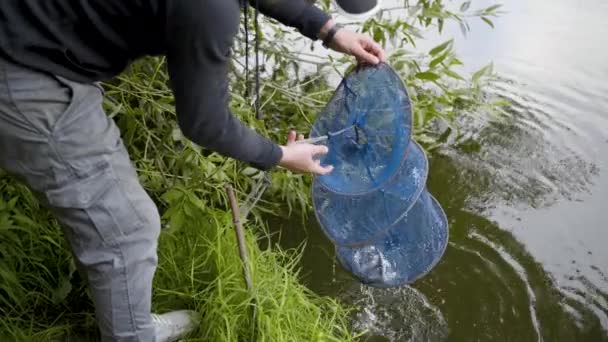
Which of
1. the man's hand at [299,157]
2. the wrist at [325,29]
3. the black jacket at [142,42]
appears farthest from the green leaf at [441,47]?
the black jacket at [142,42]

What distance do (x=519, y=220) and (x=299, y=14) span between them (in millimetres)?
2293

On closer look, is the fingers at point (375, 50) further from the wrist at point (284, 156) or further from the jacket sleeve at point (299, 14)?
the wrist at point (284, 156)

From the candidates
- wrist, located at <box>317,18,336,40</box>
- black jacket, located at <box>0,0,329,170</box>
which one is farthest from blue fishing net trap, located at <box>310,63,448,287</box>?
black jacket, located at <box>0,0,329,170</box>

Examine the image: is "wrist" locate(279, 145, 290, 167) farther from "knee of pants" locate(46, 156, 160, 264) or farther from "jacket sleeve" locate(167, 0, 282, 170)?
"knee of pants" locate(46, 156, 160, 264)

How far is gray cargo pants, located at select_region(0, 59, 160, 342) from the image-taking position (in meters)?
1.48

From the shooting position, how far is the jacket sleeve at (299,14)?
6.63 feet

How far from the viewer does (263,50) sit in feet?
9.66

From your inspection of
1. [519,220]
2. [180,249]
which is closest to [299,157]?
[180,249]

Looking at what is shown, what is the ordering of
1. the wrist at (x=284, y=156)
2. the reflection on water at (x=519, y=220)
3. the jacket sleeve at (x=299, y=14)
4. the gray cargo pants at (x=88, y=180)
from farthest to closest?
the reflection on water at (x=519, y=220)
the jacket sleeve at (x=299, y=14)
the wrist at (x=284, y=156)
the gray cargo pants at (x=88, y=180)

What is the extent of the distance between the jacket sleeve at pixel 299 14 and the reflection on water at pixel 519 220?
4.75ft

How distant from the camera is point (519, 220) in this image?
3693 mm

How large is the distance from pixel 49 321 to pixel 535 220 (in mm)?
2800

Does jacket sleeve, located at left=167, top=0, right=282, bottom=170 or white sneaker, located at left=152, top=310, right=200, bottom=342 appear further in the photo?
white sneaker, located at left=152, top=310, right=200, bottom=342

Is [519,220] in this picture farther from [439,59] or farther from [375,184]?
[375,184]
